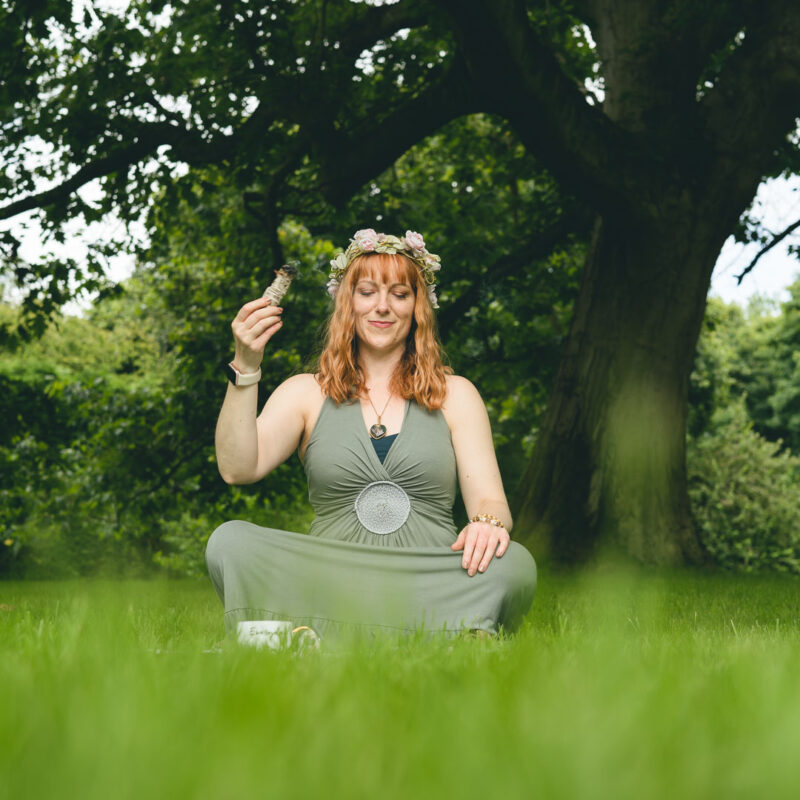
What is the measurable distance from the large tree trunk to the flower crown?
5309mm

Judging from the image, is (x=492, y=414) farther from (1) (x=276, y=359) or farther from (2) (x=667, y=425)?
(2) (x=667, y=425)

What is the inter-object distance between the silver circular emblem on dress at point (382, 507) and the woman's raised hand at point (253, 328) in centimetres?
85

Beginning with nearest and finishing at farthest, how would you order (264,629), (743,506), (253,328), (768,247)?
(264,629)
(253,328)
(768,247)
(743,506)

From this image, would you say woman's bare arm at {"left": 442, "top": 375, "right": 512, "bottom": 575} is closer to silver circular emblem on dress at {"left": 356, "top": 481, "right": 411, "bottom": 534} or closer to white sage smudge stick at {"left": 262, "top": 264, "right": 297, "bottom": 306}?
silver circular emblem on dress at {"left": 356, "top": 481, "right": 411, "bottom": 534}

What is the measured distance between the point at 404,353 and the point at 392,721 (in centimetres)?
313

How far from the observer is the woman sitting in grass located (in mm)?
3666

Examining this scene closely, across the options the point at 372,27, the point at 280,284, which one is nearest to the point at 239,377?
the point at 280,284

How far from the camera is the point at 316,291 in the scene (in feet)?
44.4

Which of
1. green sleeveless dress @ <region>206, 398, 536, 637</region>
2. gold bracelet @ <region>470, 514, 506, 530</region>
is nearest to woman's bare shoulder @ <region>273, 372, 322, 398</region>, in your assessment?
green sleeveless dress @ <region>206, 398, 536, 637</region>

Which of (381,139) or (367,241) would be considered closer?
(367,241)

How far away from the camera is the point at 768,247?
10641mm

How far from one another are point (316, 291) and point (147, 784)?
12509 mm

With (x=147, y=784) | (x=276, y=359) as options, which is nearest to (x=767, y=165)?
(x=276, y=359)

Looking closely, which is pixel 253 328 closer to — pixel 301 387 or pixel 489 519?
pixel 301 387
